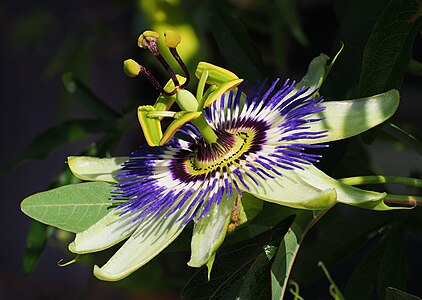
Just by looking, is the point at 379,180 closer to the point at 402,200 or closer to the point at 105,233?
the point at 402,200

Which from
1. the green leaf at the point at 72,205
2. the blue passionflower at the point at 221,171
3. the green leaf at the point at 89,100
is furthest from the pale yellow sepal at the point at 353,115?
the green leaf at the point at 89,100

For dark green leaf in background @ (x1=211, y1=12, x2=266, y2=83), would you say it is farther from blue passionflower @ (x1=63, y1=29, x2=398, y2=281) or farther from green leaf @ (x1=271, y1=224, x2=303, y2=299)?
green leaf @ (x1=271, y1=224, x2=303, y2=299)

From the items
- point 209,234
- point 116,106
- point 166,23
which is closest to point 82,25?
point 166,23

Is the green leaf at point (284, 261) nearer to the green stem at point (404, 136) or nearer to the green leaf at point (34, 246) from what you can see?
the green stem at point (404, 136)

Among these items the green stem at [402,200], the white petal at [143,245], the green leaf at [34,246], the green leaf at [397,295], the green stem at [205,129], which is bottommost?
the green leaf at [397,295]

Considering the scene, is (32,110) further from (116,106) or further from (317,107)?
(317,107)

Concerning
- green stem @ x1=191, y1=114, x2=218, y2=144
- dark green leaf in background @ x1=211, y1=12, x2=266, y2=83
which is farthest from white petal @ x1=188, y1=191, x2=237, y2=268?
dark green leaf in background @ x1=211, y1=12, x2=266, y2=83

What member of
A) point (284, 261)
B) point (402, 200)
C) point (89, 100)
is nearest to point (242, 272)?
point (284, 261)
